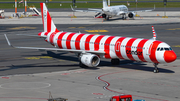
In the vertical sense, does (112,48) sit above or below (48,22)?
below

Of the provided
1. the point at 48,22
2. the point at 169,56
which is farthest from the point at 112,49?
the point at 48,22

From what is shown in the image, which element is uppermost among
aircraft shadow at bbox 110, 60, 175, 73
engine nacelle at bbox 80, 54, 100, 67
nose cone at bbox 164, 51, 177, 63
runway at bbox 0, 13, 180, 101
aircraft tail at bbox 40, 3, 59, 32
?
aircraft tail at bbox 40, 3, 59, 32

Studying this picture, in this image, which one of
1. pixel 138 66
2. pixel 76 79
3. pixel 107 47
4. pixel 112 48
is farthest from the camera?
pixel 138 66

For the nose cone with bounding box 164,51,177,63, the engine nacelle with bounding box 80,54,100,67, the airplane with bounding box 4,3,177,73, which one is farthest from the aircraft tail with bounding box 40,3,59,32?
the nose cone with bounding box 164,51,177,63

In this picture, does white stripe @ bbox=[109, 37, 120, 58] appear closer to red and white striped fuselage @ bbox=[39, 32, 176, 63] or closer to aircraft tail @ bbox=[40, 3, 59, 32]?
red and white striped fuselage @ bbox=[39, 32, 176, 63]

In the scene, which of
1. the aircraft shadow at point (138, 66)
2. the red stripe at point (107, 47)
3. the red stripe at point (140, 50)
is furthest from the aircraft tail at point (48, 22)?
the red stripe at point (140, 50)

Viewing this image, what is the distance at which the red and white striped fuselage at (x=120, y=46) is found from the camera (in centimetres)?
4125

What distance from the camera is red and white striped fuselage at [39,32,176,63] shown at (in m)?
41.2

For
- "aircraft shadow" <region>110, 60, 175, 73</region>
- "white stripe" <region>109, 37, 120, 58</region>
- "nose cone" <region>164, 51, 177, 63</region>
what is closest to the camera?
"nose cone" <region>164, 51, 177, 63</region>

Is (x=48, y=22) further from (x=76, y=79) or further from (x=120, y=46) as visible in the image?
(x=76, y=79)

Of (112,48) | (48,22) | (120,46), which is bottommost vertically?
(112,48)

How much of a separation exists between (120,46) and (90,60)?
4375 millimetres

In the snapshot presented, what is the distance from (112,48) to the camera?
4606 cm

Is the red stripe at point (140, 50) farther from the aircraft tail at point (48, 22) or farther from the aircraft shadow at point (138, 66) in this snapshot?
the aircraft tail at point (48, 22)
